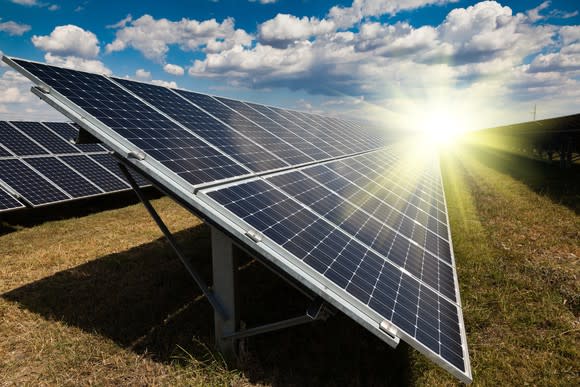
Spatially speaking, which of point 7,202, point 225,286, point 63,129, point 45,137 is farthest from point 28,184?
point 225,286

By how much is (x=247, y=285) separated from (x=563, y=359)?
686cm

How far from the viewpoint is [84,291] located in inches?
359

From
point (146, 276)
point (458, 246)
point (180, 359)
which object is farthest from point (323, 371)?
point (458, 246)

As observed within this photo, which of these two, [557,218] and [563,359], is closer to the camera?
[563,359]

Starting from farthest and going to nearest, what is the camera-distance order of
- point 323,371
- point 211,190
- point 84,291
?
point 84,291 < point 323,371 < point 211,190

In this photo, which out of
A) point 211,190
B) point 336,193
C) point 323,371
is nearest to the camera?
point 211,190

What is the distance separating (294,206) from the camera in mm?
6590

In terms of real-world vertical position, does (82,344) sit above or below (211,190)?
below

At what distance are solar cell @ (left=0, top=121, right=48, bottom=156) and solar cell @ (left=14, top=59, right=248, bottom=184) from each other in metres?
12.8

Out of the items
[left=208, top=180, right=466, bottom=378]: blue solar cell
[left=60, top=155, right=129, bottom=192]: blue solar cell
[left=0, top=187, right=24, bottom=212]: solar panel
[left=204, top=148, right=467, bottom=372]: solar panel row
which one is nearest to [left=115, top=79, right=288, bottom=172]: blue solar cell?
[left=204, top=148, right=467, bottom=372]: solar panel row

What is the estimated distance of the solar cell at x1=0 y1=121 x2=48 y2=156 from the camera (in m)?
17.9

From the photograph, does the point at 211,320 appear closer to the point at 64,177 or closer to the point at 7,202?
the point at 7,202

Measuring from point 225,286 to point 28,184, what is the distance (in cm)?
1471

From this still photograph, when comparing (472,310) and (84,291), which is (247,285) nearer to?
(84,291)
